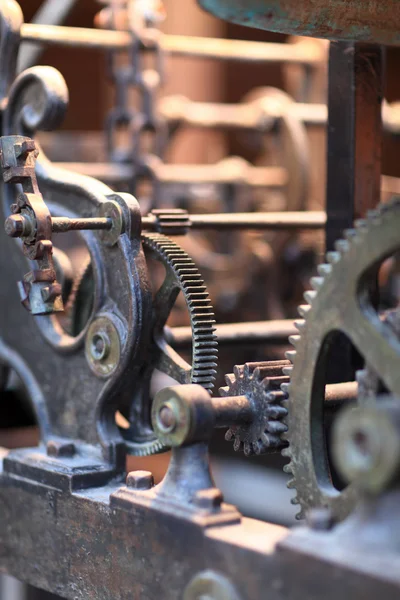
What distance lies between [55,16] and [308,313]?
9.42ft

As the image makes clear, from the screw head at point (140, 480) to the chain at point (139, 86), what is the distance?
104 inches

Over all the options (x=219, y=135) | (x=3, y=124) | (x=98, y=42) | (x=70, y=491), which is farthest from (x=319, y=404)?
(x=219, y=135)

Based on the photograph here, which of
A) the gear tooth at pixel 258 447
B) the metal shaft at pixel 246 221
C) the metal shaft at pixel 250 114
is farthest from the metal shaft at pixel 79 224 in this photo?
the metal shaft at pixel 250 114

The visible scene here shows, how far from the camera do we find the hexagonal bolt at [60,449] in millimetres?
2086

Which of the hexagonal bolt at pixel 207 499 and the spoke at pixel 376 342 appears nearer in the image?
the spoke at pixel 376 342

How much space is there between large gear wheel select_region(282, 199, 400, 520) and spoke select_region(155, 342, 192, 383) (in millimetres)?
255

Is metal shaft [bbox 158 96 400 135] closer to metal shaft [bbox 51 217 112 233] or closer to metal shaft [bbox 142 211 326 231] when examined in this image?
metal shaft [bbox 142 211 326 231]

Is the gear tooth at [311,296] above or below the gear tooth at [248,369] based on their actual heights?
above

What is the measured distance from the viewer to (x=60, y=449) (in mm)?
2086

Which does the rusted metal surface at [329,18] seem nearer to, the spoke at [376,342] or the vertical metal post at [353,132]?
the vertical metal post at [353,132]

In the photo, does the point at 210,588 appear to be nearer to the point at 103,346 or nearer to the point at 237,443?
the point at 237,443

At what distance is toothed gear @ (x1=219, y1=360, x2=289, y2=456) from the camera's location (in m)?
1.75

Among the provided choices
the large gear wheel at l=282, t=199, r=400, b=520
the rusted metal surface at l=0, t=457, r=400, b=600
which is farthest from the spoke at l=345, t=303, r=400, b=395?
the rusted metal surface at l=0, t=457, r=400, b=600

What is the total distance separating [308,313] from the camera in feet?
5.24
